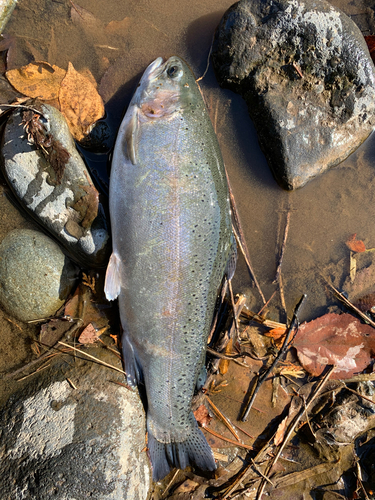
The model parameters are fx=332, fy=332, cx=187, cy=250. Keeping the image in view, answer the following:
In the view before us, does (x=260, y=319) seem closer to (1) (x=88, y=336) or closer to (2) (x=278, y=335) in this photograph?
(2) (x=278, y=335)

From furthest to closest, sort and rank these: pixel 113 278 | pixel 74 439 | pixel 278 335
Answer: pixel 278 335 < pixel 113 278 < pixel 74 439

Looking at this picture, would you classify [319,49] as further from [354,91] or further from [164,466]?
[164,466]

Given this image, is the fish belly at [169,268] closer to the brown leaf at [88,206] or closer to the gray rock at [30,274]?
the brown leaf at [88,206]

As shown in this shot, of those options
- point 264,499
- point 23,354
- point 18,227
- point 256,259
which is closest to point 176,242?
point 256,259

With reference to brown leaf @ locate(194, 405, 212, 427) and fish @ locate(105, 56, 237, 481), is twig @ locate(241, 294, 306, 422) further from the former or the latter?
fish @ locate(105, 56, 237, 481)

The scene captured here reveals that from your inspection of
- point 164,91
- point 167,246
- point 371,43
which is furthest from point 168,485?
point 371,43

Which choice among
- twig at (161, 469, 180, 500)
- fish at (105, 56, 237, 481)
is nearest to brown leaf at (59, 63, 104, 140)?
fish at (105, 56, 237, 481)
